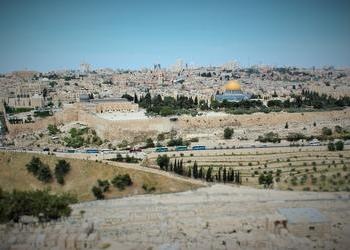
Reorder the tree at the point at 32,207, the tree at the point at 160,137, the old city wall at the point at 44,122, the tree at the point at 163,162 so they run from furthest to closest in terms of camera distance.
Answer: the old city wall at the point at 44,122, the tree at the point at 160,137, the tree at the point at 163,162, the tree at the point at 32,207

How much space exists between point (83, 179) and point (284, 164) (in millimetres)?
5622

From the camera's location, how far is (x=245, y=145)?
48.5ft

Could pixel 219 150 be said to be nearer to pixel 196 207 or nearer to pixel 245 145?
pixel 245 145

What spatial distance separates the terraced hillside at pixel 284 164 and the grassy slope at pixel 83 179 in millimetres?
1226

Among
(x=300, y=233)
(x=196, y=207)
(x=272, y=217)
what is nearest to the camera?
(x=300, y=233)

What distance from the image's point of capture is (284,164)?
1249cm

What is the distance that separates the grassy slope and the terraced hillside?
123cm

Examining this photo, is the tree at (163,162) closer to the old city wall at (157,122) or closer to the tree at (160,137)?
the tree at (160,137)

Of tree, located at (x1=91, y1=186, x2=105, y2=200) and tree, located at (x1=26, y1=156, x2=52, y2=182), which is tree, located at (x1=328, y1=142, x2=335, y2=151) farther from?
tree, located at (x1=26, y1=156, x2=52, y2=182)

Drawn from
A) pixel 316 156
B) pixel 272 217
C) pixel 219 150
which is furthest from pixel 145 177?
pixel 316 156

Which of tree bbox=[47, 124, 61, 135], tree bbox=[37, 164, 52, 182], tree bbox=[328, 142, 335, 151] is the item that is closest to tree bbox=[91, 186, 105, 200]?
tree bbox=[37, 164, 52, 182]

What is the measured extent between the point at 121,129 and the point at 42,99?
11629mm

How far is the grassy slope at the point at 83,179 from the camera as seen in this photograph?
11.1m

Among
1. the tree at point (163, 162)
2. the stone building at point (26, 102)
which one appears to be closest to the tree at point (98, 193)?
the tree at point (163, 162)
